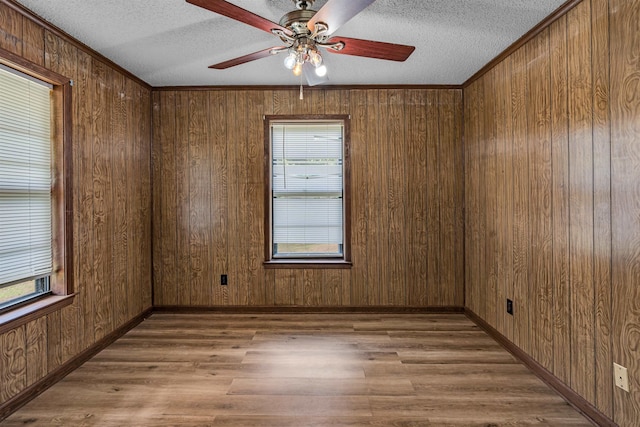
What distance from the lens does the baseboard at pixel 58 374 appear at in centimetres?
217

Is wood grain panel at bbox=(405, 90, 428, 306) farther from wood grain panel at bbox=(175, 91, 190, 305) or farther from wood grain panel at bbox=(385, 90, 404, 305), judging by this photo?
wood grain panel at bbox=(175, 91, 190, 305)

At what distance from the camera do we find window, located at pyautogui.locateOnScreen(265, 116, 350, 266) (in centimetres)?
400

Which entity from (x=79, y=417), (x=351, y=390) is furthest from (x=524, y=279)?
(x=79, y=417)

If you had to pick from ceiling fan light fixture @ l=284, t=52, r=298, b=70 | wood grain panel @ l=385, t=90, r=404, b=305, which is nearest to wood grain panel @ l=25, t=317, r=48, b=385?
ceiling fan light fixture @ l=284, t=52, r=298, b=70

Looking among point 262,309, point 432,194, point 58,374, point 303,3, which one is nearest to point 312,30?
point 303,3

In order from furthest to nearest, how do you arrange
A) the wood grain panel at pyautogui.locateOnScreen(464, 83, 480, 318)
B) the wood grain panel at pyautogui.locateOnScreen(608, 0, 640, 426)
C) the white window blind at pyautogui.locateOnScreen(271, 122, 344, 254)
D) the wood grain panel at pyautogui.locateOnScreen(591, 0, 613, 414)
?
1. the white window blind at pyautogui.locateOnScreen(271, 122, 344, 254)
2. the wood grain panel at pyautogui.locateOnScreen(464, 83, 480, 318)
3. the wood grain panel at pyautogui.locateOnScreen(591, 0, 613, 414)
4. the wood grain panel at pyautogui.locateOnScreen(608, 0, 640, 426)

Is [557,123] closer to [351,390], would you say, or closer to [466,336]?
[466,336]

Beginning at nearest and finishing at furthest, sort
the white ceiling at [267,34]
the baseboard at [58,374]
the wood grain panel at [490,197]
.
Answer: the baseboard at [58,374] < the white ceiling at [267,34] < the wood grain panel at [490,197]

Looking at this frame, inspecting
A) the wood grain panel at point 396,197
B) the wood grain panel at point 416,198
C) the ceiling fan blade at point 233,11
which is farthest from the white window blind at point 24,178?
the wood grain panel at point 416,198

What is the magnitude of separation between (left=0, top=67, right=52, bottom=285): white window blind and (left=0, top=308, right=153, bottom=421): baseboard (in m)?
0.69

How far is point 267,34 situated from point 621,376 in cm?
306

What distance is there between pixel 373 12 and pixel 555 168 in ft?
5.19

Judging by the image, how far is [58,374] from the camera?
256 cm

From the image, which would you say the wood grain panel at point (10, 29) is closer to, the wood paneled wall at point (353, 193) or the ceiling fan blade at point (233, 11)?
the ceiling fan blade at point (233, 11)
